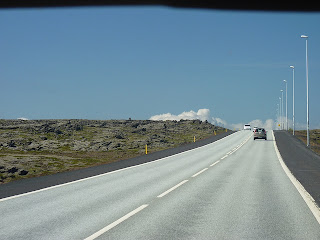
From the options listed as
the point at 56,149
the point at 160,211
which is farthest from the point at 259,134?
the point at 160,211

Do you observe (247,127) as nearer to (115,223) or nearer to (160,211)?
(160,211)

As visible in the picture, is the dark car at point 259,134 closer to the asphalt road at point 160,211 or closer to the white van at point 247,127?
the white van at point 247,127

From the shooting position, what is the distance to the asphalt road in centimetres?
797

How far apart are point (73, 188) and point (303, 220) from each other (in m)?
7.87

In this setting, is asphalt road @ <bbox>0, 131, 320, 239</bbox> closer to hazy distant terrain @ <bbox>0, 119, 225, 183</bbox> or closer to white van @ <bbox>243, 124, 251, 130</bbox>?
hazy distant terrain @ <bbox>0, 119, 225, 183</bbox>

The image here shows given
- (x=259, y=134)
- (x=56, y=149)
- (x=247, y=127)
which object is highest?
(x=247, y=127)

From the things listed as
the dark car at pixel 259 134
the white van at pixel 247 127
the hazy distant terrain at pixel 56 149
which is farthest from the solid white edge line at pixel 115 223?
the white van at pixel 247 127

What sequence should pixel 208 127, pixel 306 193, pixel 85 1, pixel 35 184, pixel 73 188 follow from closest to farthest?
pixel 85 1 < pixel 306 193 < pixel 73 188 < pixel 35 184 < pixel 208 127

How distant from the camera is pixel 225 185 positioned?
613 inches

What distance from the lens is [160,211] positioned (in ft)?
33.5

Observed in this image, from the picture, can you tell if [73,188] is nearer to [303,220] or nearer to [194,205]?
[194,205]

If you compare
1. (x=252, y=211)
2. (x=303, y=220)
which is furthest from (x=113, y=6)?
(x=252, y=211)

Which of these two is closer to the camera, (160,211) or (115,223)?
(115,223)

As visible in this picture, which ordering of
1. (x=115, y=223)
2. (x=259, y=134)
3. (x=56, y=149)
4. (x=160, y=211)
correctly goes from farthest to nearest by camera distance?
(x=259, y=134) → (x=56, y=149) → (x=160, y=211) → (x=115, y=223)
